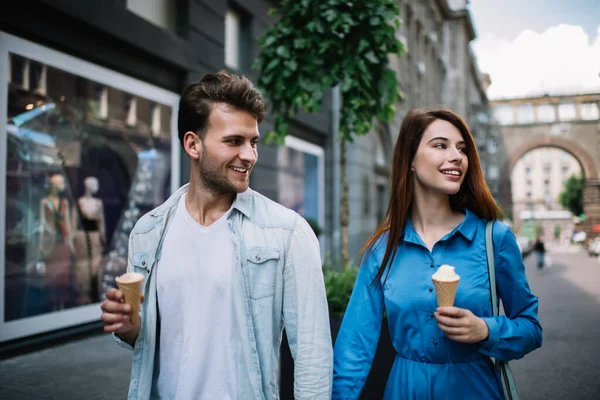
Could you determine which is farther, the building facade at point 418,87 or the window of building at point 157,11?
the building facade at point 418,87

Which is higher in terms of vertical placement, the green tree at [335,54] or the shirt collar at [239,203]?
the green tree at [335,54]

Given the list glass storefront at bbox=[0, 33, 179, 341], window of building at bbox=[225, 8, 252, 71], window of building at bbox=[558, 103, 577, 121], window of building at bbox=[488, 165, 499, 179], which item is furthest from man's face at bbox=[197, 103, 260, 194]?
window of building at bbox=[558, 103, 577, 121]

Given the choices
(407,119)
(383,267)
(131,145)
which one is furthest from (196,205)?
(131,145)

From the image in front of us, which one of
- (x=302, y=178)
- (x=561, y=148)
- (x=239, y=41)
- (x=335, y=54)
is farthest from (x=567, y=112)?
(x=335, y=54)

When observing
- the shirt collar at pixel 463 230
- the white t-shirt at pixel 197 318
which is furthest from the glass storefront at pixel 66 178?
the shirt collar at pixel 463 230

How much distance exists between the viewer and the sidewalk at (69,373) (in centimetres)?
491

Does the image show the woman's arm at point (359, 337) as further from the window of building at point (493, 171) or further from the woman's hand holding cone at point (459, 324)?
the window of building at point (493, 171)

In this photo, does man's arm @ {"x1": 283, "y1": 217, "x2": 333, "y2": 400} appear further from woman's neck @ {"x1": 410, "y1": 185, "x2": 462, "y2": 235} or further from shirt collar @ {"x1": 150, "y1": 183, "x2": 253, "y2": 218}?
woman's neck @ {"x1": 410, "y1": 185, "x2": 462, "y2": 235}

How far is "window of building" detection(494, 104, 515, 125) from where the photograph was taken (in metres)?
67.5

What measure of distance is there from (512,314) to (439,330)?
314 millimetres

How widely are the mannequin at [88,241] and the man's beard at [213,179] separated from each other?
5.68m

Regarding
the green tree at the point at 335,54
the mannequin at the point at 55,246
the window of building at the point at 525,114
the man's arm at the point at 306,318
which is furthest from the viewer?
the window of building at the point at 525,114

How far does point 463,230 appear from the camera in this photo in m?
2.38

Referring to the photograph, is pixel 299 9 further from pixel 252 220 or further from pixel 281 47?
pixel 252 220
